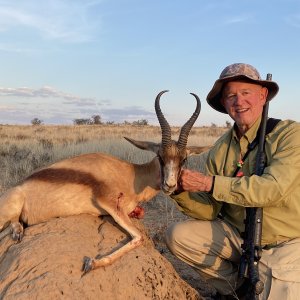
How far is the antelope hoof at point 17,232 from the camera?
5344mm

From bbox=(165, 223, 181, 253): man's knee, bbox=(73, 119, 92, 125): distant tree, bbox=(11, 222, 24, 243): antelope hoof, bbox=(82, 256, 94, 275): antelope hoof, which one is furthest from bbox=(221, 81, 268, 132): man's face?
bbox=(73, 119, 92, 125): distant tree

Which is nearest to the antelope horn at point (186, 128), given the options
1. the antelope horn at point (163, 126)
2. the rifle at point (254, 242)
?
the antelope horn at point (163, 126)

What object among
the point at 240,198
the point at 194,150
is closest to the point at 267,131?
the point at 240,198

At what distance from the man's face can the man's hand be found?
1061 mm

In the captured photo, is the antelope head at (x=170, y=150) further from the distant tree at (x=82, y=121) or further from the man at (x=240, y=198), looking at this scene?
the distant tree at (x=82, y=121)

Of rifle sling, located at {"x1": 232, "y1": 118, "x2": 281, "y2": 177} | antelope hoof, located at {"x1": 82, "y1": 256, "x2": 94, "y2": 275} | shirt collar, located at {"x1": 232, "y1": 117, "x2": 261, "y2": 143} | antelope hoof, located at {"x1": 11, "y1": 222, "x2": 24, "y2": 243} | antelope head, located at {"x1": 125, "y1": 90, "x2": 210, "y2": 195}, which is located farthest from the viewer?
shirt collar, located at {"x1": 232, "y1": 117, "x2": 261, "y2": 143}

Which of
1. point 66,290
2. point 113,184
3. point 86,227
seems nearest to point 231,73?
point 113,184

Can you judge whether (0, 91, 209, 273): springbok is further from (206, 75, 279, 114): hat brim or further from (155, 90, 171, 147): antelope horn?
(206, 75, 279, 114): hat brim

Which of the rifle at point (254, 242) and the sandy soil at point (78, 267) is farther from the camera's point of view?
the rifle at point (254, 242)

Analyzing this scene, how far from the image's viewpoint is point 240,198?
529 cm

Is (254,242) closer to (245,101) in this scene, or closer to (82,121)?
(245,101)

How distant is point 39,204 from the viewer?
5.99 m

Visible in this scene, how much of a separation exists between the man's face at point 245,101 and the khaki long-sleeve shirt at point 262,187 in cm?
14

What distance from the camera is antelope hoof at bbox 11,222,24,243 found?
5.34m
